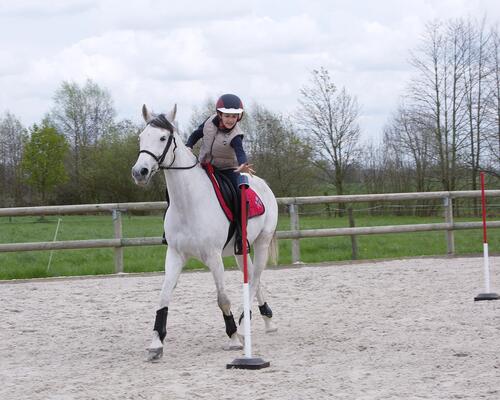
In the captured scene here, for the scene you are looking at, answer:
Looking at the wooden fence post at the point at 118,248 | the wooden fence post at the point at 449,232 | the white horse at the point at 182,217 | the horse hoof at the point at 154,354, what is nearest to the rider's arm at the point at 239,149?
the white horse at the point at 182,217

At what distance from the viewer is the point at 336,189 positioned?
30.0m

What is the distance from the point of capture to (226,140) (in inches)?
265

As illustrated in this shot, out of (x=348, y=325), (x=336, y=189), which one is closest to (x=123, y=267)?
(x=348, y=325)

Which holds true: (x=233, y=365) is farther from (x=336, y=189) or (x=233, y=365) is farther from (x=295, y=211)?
(x=336, y=189)

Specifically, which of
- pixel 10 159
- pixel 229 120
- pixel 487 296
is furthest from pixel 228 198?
pixel 10 159

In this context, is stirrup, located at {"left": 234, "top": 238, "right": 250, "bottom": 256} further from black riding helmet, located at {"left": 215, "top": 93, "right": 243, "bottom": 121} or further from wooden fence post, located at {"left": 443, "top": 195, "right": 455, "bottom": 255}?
wooden fence post, located at {"left": 443, "top": 195, "right": 455, "bottom": 255}

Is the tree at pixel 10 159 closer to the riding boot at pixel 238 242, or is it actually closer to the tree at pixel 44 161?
the tree at pixel 44 161

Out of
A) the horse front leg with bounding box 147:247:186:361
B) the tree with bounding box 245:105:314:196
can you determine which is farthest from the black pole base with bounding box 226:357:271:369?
the tree with bounding box 245:105:314:196

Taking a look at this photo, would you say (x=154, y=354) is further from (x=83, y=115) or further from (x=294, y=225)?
(x=83, y=115)

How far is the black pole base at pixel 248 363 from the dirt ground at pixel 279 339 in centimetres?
8

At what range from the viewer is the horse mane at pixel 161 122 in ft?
20.2

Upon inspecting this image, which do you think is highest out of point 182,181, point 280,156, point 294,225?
point 280,156

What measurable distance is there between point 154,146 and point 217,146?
856mm

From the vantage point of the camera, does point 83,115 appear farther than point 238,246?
Yes
